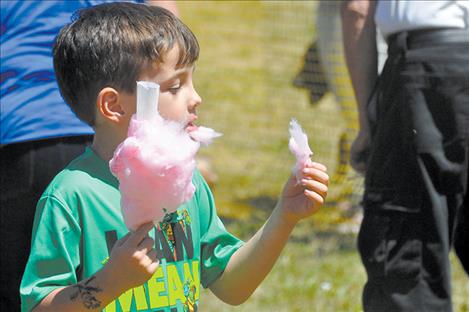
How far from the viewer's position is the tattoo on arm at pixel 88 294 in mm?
2186

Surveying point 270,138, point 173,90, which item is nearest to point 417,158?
point 173,90

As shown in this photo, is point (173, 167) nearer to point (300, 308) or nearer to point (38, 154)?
point (38, 154)

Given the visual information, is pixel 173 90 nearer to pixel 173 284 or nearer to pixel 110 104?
pixel 110 104

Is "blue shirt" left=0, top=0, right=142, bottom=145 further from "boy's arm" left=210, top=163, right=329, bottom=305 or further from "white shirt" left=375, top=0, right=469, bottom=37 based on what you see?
"white shirt" left=375, top=0, right=469, bottom=37

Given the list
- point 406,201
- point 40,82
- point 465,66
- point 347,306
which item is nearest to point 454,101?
point 465,66

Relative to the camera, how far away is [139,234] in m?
2.11

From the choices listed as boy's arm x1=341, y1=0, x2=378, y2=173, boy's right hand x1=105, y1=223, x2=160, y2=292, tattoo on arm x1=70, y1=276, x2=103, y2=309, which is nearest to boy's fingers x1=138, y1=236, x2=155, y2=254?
boy's right hand x1=105, y1=223, x2=160, y2=292

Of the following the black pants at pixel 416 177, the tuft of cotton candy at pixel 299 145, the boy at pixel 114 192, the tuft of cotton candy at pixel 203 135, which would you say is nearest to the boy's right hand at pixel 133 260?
the boy at pixel 114 192

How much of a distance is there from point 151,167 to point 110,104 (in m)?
0.34

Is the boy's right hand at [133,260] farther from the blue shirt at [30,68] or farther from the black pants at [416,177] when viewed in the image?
the black pants at [416,177]

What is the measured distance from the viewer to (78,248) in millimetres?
2334

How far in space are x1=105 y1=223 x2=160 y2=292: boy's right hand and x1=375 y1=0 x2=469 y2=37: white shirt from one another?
4.74 ft

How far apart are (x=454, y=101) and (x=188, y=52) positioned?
1114 millimetres

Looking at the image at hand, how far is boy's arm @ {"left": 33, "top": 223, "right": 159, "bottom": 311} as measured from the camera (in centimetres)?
209
